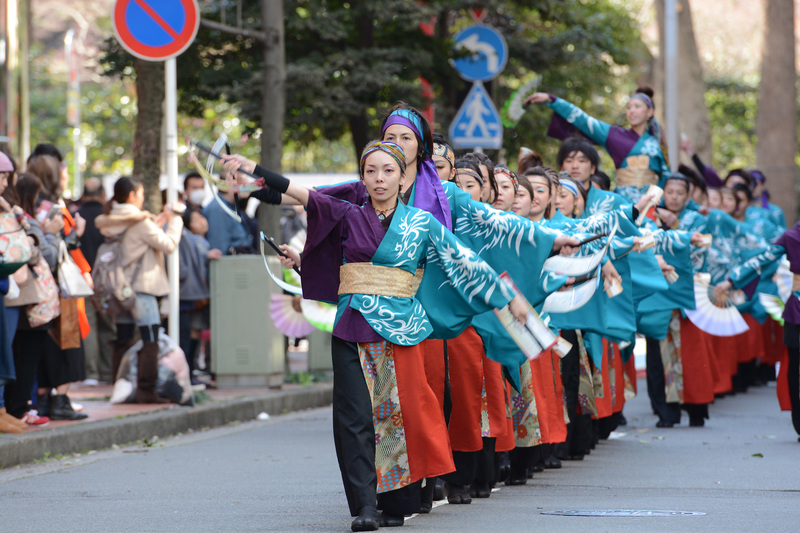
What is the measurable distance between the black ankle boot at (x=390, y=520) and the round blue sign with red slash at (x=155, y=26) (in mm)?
4805

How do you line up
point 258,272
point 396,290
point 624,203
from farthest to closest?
point 258,272 → point 624,203 → point 396,290

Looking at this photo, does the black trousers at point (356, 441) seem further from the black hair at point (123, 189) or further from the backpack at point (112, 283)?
the black hair at point (123, 189)

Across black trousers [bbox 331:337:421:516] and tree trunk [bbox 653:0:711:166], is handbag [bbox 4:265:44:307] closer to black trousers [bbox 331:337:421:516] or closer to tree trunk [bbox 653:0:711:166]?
black trousers [bbox 331:337:421:516]

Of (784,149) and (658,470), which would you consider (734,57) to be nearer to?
(784,149)

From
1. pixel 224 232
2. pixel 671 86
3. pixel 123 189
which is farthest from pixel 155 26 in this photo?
pixel 671 86

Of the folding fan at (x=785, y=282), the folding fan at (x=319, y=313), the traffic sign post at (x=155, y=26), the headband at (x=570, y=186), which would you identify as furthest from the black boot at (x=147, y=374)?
the folding fan at (x=785, y=282)

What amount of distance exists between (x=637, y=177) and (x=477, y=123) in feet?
11.5

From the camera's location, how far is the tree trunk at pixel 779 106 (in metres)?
24.5

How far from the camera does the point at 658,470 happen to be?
7875 millimetres

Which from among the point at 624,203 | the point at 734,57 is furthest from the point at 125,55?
the point at 734,57

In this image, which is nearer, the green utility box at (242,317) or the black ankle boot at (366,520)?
the black ankle boot at (366,520)

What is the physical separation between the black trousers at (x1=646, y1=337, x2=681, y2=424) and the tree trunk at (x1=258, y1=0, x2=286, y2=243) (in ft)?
12.4

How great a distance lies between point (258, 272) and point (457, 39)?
4.20m

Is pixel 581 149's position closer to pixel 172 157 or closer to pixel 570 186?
pixel 570 186
